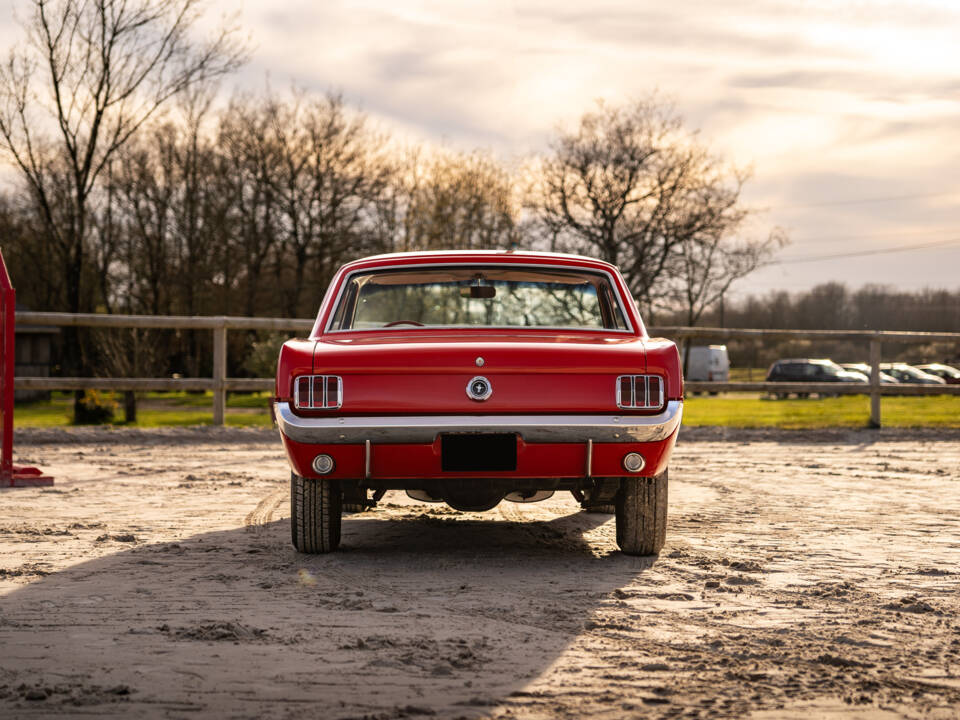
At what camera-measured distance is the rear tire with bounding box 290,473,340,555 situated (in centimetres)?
539

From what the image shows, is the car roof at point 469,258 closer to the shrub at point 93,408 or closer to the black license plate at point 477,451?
the black license plate at point 477,451

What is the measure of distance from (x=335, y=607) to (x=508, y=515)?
121 inches

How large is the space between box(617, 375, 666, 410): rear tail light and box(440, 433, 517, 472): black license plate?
0.55 meters

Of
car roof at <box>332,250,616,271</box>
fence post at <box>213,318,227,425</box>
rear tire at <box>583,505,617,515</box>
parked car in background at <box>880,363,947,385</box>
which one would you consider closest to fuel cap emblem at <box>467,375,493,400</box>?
car roof at <box>332,250,616,271</box>

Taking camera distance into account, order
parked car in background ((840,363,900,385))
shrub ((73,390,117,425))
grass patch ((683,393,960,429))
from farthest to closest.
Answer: parked car in background ((840,363,900,385))
shrub ((73,390,117,425))
grass patch ((683,393,960,429))

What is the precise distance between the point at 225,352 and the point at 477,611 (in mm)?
11299

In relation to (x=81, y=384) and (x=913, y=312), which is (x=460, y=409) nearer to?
(x=81, y=384)

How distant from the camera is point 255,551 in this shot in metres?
5.70

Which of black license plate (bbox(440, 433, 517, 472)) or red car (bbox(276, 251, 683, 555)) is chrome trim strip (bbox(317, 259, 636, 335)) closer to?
red car (bbox(276, 251, 683, 555))

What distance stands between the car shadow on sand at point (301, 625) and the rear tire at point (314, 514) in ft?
0.29

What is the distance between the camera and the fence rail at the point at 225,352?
43.6ft

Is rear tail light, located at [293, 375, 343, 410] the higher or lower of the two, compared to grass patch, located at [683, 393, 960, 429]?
higher

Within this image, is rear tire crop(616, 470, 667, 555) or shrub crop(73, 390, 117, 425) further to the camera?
shrub crop(73, 390, 117, 425)

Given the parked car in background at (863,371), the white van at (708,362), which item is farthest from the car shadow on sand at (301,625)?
the white van at (708,362)
